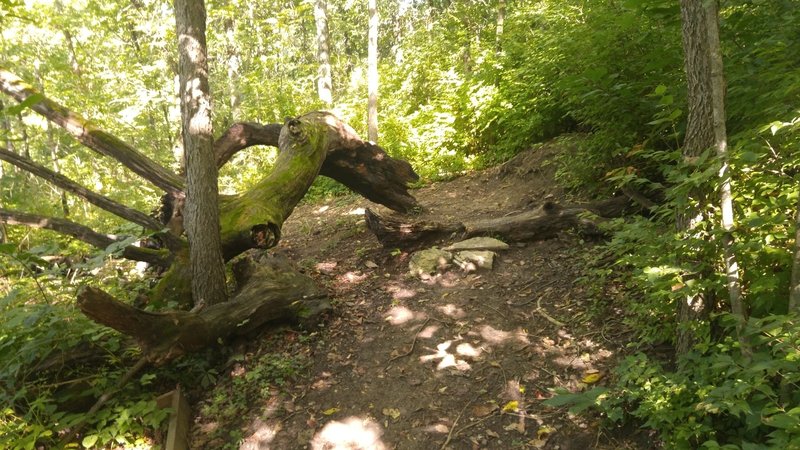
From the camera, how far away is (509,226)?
19.6 feet

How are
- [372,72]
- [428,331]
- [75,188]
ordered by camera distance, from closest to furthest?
[428,331] → [75,188] → [372,72]

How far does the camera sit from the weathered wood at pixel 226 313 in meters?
3.57

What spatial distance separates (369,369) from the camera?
14.1 ft

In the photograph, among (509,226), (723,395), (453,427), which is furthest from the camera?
(509,226)

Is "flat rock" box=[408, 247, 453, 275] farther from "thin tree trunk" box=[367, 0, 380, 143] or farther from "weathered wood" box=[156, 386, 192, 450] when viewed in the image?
"thin tree trunk" box=[367, 0, 380, 143]

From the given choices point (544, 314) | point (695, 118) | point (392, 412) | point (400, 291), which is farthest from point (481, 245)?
point (695, 118)

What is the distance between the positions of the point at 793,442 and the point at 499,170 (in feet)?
24.6

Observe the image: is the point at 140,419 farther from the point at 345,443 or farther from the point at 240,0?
the point at 240,0

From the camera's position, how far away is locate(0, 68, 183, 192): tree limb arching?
16.5ft

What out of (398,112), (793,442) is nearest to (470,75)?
(398,112)

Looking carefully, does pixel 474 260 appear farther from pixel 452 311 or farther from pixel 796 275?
pixel 796 275

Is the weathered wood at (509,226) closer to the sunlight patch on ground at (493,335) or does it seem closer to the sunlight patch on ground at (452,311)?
the sunlight patch on ground at (452,311)

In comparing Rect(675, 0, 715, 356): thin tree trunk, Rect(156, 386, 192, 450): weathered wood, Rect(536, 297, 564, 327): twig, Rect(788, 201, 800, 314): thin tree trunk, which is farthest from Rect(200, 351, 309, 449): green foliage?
Rect(788, 201, 800, 314): thin tree trunk

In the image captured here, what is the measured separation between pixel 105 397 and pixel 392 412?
95.8 inches
